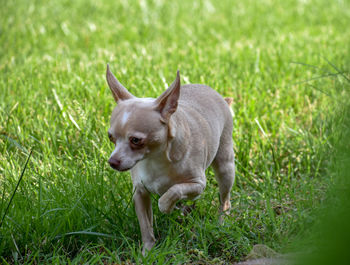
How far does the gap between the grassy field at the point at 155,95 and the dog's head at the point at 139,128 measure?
1.80ft

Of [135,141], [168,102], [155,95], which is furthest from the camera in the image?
[155,95]

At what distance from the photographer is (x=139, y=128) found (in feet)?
9.45

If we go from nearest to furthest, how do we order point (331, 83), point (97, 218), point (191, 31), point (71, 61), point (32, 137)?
point (97, 218), point (32, 137), point (331, 83), point (71, 61), point (191, 31)

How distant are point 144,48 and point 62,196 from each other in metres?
3.60

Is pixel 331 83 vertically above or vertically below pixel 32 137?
below

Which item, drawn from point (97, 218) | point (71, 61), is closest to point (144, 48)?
point (71, 61)

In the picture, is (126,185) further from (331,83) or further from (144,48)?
(144,48)

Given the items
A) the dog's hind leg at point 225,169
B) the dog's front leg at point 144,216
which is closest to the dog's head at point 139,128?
the dog's front leg at point 144,216

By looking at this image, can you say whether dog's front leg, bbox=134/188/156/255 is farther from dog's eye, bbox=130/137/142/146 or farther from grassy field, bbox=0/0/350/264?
dog's eye, bbox=130/137/142/146

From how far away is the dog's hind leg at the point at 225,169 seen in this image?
376cm

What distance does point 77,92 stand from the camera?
5062 mm

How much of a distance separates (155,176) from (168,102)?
0.46m

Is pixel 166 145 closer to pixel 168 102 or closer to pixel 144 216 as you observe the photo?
pixel 168 102

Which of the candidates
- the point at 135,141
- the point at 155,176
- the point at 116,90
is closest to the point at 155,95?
the point at 116,90
